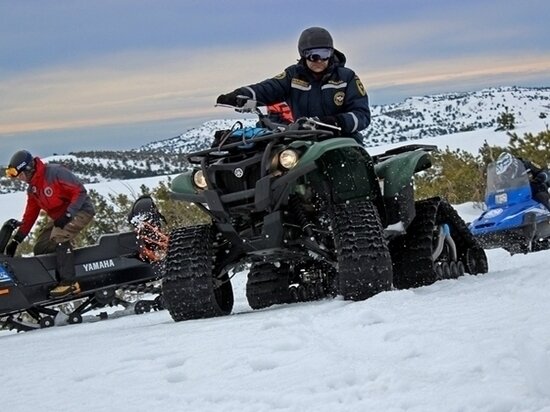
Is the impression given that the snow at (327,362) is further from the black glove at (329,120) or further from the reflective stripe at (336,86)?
the reflective stripe at (336,86)

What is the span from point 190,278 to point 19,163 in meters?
4.61

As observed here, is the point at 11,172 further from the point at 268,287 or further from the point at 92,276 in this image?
the point at 268,287

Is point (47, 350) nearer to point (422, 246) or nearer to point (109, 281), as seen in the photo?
point (422, 246)

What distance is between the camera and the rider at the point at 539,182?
1112 cm

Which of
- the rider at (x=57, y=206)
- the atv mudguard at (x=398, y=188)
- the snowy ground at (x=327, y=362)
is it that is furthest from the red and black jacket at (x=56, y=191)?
the snowy ground at (x=327, y=362)

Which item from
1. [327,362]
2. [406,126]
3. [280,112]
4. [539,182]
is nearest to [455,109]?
[406,126]

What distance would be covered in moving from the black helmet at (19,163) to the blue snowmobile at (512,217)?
5.38 metres

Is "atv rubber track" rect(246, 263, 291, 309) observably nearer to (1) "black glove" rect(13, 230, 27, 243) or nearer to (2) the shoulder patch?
(2) the shoulder patch

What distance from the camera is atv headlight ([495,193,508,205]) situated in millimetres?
11133

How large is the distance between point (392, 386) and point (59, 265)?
25.4 ft

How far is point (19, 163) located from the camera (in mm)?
10305

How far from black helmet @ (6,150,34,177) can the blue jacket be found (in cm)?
408

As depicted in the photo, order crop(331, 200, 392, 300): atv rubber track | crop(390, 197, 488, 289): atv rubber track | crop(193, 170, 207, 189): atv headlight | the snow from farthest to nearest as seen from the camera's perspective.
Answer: crop(390, 197, 488, 289): atv rubber track, crop(193, 170, 207, 189): atv headlight, crop(331, 200, 392, 300): atv rubber track, the snow

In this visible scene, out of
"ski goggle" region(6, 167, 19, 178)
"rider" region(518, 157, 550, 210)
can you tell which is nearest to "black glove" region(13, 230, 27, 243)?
"ski goggle" region(6, 167, 19, 178)
